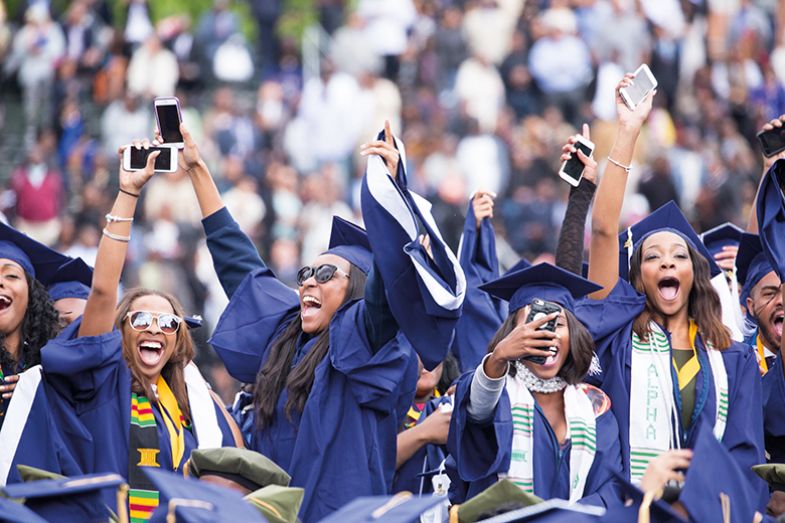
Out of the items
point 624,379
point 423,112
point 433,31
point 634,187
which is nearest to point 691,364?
point 624,379

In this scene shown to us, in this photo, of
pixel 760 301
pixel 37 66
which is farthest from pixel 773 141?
pixel 37 66

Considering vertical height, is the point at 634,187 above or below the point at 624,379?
above

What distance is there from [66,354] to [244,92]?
13.5 metres

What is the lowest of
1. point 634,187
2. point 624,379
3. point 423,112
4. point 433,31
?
point 624,379

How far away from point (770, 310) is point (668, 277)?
0.96 m

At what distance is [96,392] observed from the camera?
6.85 meters

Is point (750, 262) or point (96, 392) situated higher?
point (750, 262)

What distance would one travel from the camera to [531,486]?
6672 millimetres

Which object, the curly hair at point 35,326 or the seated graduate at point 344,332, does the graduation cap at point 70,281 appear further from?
the seated graduate at point 344,332

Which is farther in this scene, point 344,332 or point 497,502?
point 344,332

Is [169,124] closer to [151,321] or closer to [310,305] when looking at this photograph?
[151,321]

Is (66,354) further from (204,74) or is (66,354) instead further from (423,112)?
(204,74)

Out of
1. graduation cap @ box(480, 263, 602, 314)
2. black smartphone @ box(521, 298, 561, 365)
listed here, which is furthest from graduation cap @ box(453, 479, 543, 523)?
graduation cap @ box(480, 263, 602, 314)

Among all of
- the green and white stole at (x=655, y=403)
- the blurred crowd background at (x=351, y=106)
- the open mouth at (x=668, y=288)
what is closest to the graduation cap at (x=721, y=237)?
the open mouth at (x=668, y=288)
